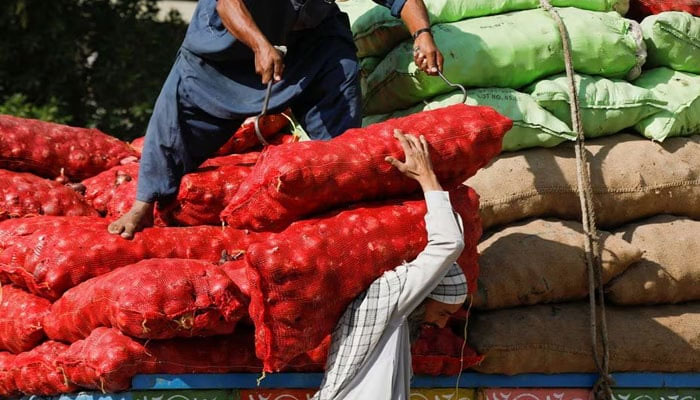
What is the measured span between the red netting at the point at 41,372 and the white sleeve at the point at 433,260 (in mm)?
1102

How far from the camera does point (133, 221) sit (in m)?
3.54

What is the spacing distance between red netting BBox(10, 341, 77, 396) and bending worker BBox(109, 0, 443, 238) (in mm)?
564

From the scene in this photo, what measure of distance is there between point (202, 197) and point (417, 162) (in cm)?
94

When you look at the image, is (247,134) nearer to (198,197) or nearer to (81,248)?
(198,197)

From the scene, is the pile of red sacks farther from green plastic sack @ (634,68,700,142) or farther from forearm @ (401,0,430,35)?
green plastic sack @ (634,68,700,142)

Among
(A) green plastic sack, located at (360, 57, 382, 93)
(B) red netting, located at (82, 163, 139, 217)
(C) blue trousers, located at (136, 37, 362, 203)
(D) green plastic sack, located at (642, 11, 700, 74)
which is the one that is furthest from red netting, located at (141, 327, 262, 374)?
(D) green plastic sack, located at (642, 11, 700, 74)

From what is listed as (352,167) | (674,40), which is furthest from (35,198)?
(674,40)

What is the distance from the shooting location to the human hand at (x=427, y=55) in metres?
3.68

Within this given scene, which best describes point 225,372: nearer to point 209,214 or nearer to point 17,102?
point 209,214

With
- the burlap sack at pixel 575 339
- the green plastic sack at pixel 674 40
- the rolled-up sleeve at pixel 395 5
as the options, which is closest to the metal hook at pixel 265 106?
the rolled-up sleeve at pixel 395 5

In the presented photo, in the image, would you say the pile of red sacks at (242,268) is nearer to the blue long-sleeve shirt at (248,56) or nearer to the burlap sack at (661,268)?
the blue long-sleeve shirt at (248,56)

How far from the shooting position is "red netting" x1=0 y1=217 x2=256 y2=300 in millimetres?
3338

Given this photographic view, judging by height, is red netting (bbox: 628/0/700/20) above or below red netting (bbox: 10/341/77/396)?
above

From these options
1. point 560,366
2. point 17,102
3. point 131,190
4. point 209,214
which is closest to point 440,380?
point 560,366
